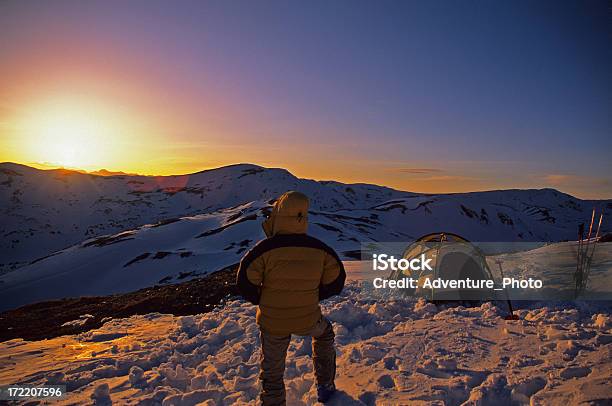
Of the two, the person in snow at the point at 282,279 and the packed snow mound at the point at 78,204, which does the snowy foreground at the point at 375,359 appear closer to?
the person in snow at the point at 282,279

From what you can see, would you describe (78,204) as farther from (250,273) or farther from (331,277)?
(331,277)

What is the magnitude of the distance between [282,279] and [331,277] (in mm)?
708

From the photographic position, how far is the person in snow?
4.04 meters

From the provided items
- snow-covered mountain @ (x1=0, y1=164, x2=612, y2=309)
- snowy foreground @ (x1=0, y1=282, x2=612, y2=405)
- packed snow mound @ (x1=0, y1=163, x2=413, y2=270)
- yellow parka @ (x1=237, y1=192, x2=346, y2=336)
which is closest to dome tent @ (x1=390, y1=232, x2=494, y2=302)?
snowy foreground @ (x1=0, y1=282, x2=612, y2=405)

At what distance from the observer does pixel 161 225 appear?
69.8 m

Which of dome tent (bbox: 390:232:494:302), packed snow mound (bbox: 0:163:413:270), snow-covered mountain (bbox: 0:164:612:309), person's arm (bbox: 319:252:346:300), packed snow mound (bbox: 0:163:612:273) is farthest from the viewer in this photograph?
packed snow mound (bbox: 0:163:413:270)

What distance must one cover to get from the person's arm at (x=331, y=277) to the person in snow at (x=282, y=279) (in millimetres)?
13

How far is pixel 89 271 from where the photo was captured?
1956 inches

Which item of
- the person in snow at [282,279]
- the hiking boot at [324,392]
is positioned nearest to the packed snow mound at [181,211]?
the hiking boot at [324,392]

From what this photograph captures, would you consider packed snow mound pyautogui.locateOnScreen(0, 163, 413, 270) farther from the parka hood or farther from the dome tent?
the parka hood

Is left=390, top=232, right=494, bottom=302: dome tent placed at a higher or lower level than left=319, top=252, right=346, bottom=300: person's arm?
lower

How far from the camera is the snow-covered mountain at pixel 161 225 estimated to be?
→ 151 feet

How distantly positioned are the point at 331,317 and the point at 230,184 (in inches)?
7739

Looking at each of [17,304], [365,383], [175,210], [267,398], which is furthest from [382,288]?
[175,210]
